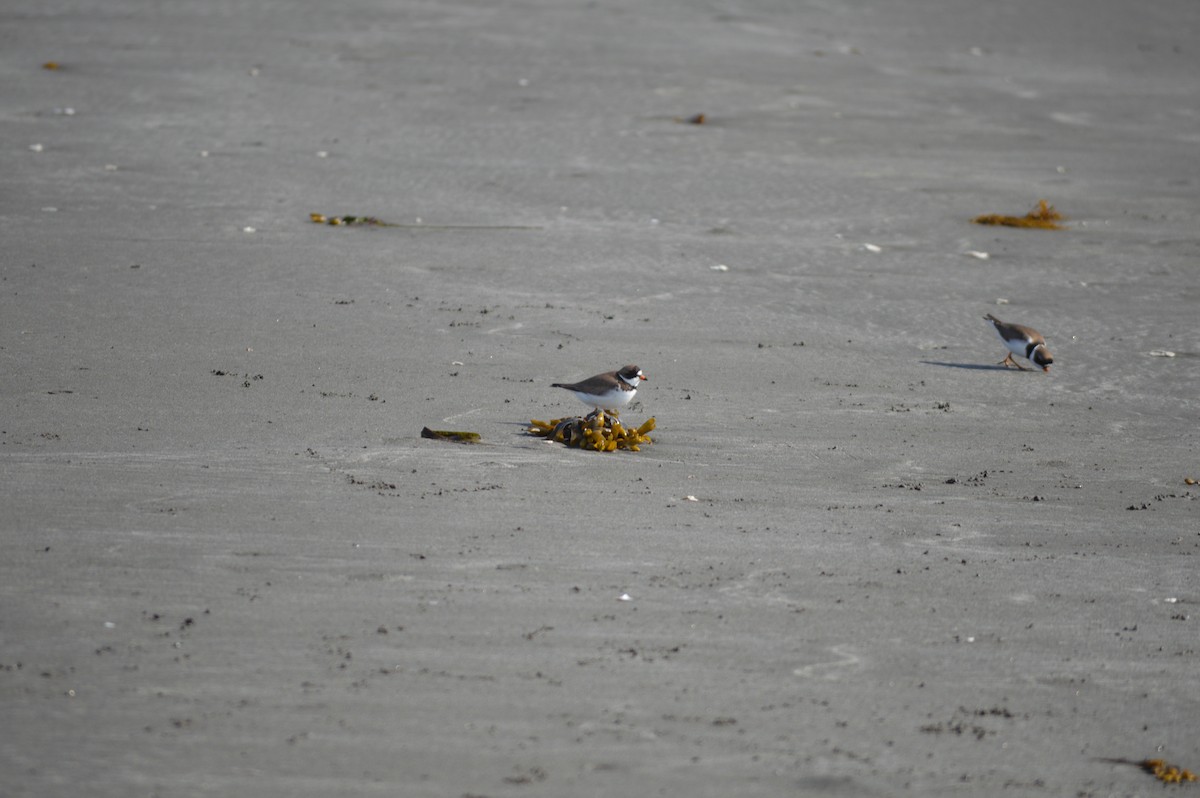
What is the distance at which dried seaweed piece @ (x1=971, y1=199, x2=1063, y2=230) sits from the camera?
11.9 meters

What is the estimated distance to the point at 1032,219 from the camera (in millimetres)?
11906

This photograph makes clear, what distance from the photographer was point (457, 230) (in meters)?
11.0

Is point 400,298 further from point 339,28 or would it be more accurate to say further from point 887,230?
point 339,28

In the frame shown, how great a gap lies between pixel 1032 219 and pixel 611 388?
6253 millimetres

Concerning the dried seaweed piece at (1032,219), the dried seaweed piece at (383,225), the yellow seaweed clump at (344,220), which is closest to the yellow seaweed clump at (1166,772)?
the dried seaweed piece at (383,225)

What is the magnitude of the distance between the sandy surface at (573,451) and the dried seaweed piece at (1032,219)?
0.46ft

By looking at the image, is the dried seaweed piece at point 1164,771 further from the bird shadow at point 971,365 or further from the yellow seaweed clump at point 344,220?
the yellow seaweed clump at point 344,220

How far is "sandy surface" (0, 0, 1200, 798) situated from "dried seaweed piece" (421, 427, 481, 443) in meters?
0.10

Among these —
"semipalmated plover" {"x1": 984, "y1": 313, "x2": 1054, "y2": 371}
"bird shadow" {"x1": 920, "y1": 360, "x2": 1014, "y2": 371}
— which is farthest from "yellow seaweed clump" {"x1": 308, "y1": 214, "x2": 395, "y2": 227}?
"semipalmated plover" {"x1": 984, "y1": 313, "x2": 1054, "y2": 371}

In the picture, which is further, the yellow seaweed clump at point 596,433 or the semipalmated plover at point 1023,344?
the semipalmated plover at point 1023,344

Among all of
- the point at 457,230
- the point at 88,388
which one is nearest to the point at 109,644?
the point at 88,388

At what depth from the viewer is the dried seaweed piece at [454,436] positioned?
681 centimetres

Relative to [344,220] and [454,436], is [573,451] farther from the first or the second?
[344,220]

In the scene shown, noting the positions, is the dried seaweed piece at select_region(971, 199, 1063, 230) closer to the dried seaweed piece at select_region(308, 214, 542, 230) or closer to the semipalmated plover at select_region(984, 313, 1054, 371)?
the semipalmated plover at select_region(984, 313, 1054, 371)
